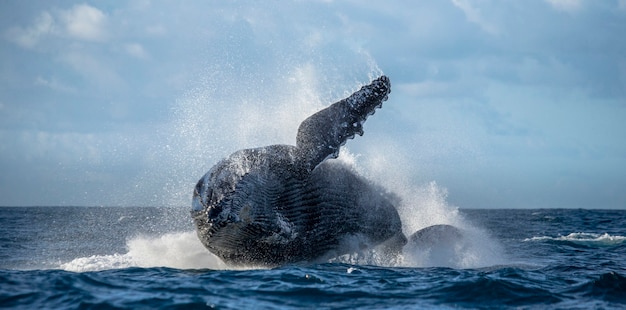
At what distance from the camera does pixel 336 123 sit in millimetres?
11109

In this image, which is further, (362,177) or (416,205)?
(416,205)

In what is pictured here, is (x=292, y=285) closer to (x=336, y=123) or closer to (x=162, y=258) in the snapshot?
(x=336, y=123)

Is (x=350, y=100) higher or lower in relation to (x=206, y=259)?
higher

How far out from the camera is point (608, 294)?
925 cm

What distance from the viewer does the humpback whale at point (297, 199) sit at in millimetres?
9656

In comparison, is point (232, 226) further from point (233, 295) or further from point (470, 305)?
point (470, 305)

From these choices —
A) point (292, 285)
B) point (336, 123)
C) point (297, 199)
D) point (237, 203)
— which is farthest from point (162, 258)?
point (336, 123)

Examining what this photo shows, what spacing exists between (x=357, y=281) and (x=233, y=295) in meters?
1.98

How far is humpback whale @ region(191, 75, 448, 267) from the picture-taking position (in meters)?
9.66

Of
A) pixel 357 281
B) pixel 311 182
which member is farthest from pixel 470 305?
pixel 311 182

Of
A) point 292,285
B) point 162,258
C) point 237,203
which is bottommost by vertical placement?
point 292,285

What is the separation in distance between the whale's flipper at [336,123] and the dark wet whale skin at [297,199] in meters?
0.02

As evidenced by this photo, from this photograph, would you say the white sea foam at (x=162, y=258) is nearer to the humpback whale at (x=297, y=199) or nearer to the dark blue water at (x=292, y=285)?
the dark blue water at (x=292, y=285)

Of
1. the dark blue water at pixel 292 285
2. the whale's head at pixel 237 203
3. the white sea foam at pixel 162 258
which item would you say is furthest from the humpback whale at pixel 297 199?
the white sea foam at pixel 162 258
